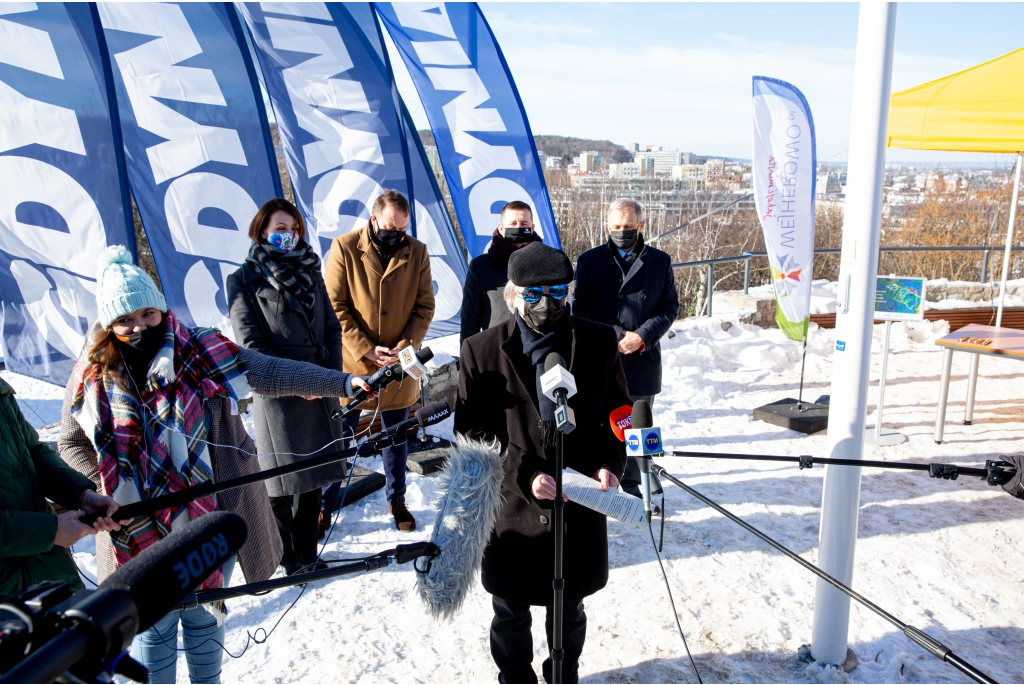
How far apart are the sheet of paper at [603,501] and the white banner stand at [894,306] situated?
4.46 m

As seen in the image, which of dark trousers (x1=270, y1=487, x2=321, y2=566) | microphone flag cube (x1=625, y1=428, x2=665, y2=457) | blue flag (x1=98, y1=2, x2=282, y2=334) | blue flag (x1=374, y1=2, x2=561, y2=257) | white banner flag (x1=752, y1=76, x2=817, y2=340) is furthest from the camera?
blue flag (x1=374, y1=2, x2=561, y2=257)

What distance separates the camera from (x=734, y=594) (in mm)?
3369

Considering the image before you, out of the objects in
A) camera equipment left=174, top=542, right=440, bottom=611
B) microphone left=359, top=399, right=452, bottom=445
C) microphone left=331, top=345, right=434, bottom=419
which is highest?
microphone left=331, top=345, right=434, bottom=419

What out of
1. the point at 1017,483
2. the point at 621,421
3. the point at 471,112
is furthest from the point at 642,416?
→ the point at 471,112

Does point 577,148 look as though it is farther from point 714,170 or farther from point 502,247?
point 502,247

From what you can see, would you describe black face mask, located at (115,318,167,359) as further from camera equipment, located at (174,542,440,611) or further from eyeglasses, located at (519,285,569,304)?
eyeglasses, located at (519,285,569,304)

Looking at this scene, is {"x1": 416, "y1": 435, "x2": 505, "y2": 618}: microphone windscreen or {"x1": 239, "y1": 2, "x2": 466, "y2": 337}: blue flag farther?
{"x1": 239, "y1": 2, "x2": 466, "y2": 337}: blue flag

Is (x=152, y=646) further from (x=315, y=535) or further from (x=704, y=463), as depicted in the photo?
(x=704, y=463)

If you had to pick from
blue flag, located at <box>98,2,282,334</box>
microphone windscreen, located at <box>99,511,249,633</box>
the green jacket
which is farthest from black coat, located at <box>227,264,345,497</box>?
microphone windscreen, located at <box>99,511,249,633</box>

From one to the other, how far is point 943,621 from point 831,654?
0.83 metres

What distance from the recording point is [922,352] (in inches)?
327

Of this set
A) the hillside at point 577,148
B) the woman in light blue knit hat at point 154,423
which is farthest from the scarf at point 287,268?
the hillside at point 577,148

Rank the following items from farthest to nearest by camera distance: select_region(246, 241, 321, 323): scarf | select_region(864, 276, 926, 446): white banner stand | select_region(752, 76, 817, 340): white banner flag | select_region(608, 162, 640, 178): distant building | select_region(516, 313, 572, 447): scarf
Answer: select_region(608, 162, 640, 178): distant building
select_region(752, 76, 817, 340): white banner flag
select_region(864, 276, 926, 446): white banner stand
select_region(246, 241, 321, 323): scarf
select_region(516, 313, 572, 447): scarf

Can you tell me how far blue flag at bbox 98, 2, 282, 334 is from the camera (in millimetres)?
4949
